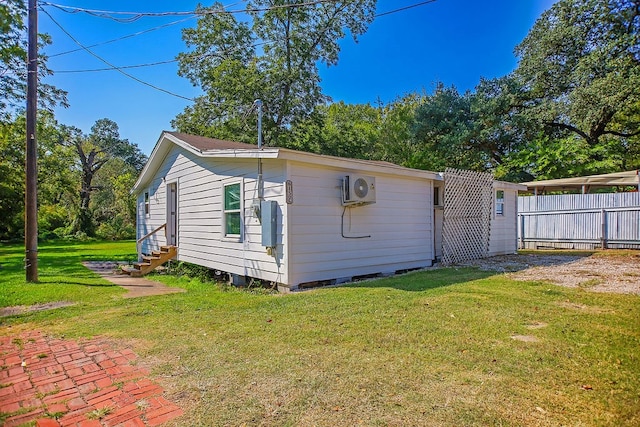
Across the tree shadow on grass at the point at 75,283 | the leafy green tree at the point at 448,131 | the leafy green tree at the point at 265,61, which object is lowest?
the tree shadow on grass at the point at 75,283

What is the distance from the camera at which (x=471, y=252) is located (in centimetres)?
1027

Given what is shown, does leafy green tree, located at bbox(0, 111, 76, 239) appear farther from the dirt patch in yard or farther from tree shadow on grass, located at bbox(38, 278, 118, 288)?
the dirt patch in yard

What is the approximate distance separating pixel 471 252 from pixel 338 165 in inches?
219

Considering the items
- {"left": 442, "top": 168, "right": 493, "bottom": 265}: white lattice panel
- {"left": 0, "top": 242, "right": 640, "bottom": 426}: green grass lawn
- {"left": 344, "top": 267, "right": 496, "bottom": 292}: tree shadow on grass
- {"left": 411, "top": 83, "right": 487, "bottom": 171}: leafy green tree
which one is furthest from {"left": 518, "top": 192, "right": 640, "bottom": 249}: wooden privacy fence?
{"left": 0, "top": 242, "right": 640, "bottom": 426}: green grass lawn

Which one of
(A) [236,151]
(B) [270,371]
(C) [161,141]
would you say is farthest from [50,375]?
(C) [161,141]

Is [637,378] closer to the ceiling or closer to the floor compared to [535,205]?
closer to the floor

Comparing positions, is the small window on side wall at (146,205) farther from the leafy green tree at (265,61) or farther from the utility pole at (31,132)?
the leafy green tree at (265,61)

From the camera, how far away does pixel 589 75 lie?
51.2ft

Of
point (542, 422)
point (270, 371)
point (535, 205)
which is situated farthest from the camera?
point (535, 205)

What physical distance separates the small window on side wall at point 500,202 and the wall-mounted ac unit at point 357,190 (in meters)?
6.20

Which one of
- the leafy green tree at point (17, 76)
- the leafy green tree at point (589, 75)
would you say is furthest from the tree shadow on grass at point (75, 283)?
the leafy green tree at point (589, 75)

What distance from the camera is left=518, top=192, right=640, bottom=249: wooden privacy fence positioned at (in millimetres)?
12180

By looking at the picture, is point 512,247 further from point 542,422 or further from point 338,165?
point 542,422

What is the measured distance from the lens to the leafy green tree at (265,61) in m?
19.0
